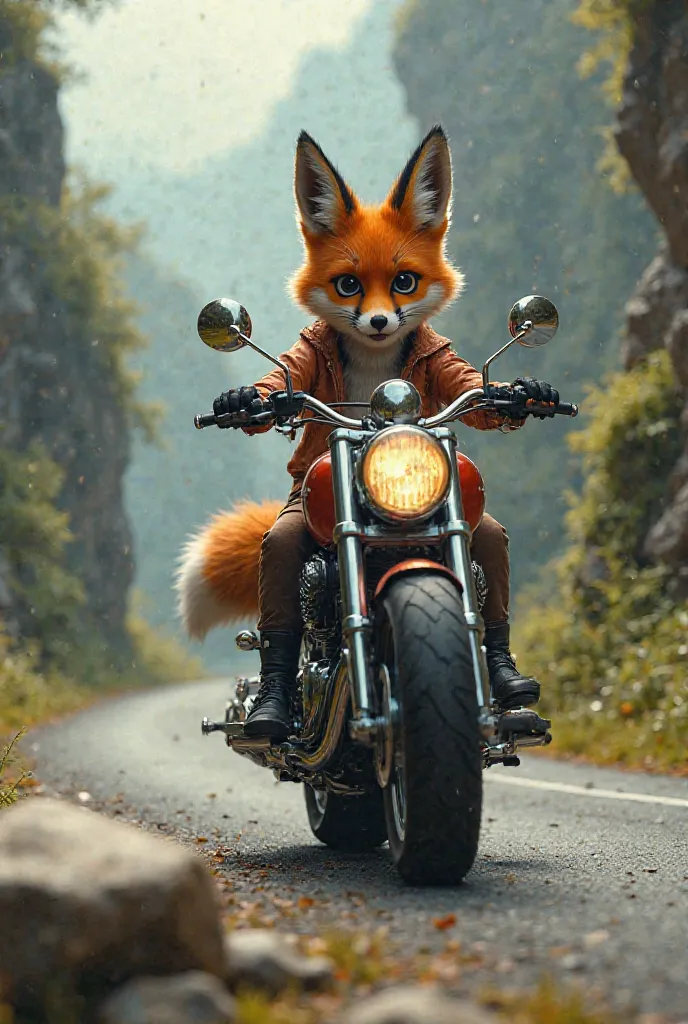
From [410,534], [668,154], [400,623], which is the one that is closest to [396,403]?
[410,534]

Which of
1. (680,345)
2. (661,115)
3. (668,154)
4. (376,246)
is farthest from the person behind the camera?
(661,115)

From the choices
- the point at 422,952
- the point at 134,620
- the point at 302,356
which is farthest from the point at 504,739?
the point at 134,620

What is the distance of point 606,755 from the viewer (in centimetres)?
1009

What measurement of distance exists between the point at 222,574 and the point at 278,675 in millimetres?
986

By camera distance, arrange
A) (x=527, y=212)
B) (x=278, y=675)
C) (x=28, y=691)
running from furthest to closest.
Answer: (x=527, y=212), (x=28, y=691), (x=278, y=675)

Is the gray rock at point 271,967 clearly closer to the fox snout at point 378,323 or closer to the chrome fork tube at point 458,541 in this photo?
the chrome fork tube at point 458,541

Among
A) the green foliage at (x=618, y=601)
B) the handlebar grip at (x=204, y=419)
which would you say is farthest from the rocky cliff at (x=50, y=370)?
the handlebar grip at (x=204, y=419)

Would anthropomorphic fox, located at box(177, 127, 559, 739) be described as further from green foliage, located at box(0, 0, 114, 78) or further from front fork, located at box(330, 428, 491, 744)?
green foliage, located at box(0, 0, 114, 78)

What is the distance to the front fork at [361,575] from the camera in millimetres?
3771

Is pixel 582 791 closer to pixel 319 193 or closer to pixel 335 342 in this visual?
pixel 335 342

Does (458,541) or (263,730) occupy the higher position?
(458,541)

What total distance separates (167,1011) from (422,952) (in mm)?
586

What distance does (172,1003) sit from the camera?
2447 millimetres

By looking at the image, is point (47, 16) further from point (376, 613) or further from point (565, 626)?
point (376, 613)
